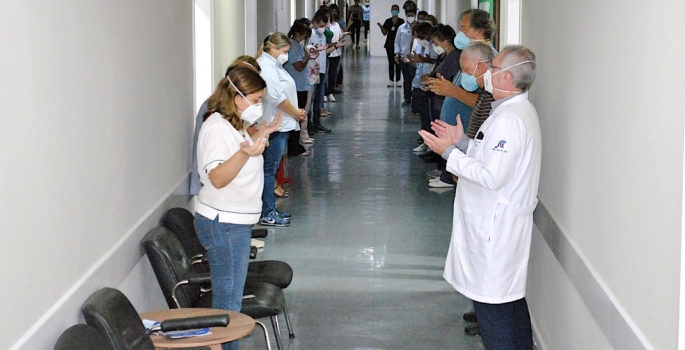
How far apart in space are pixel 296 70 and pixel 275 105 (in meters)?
3.26

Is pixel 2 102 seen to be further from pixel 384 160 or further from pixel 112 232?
pixel 384 160

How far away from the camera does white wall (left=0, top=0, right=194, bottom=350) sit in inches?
111

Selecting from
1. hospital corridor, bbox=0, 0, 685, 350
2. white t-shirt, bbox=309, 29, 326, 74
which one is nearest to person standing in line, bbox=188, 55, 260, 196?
hospital corridor, bbox=0, 0, 685, 350

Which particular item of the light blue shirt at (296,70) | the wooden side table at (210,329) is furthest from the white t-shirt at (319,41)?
the wooden side table at (210,329)

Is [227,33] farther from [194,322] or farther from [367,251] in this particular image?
[194,322]

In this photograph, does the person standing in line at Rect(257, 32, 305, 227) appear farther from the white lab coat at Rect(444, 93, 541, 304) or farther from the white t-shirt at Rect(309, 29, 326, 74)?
the white t-shirt at Rect(309, 29, 326, 74)

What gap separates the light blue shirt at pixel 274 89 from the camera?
25.8ft

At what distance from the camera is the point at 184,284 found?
4727 mm

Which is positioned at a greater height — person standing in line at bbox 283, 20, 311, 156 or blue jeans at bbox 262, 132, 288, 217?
person standing in line at bbox 283, 20, 311, 156

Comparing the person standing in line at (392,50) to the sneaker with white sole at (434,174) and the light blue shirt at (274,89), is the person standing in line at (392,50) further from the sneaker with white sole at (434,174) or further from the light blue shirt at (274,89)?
the light blue shirt at (274,89)

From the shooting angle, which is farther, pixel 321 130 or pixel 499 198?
pixel 321 130

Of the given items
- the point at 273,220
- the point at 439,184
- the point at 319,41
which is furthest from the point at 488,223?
the point at 319,41

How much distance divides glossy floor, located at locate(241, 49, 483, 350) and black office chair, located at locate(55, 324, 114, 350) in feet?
7.00

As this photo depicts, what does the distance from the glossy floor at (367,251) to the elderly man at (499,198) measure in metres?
1.05
